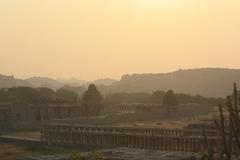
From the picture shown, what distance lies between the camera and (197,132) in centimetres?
4728

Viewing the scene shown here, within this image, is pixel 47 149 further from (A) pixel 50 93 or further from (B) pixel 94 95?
(A) pixel 50 93

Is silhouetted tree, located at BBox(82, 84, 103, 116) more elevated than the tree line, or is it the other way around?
the tree line

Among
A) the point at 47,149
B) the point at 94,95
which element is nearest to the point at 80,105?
the point at 94,95

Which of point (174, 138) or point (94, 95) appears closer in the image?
point (174, 138)

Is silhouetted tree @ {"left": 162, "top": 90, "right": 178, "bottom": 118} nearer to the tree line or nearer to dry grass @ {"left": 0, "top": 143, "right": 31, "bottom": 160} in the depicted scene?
the tree line

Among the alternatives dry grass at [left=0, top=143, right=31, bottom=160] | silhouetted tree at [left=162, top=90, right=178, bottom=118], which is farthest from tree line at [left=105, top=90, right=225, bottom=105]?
dry grass at [left=0, top=143, right=31, bottom=160]

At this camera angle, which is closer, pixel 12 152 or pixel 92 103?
pixel 12 152

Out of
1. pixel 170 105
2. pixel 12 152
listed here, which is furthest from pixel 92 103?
pixel 12 152

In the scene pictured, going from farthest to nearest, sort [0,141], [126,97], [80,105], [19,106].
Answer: [126,97] < [80,105] < [19,106] < [0,141]

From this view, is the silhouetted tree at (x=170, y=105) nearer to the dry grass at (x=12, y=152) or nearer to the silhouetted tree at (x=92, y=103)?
the silhouetted tree at (x=92, y=103)

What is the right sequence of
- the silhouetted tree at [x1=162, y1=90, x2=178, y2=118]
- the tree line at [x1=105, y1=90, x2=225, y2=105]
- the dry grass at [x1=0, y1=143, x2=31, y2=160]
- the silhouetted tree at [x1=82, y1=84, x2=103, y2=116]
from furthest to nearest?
the tree line at [x1=105, y1=90, x2=225, y2=105], the silhouetted tree at [x1=162, y1=90, x2=178, y2=118], the silhouetted tree at [x1=82, y1=84, x2=103, y2=116], the dry grass at [x1=0, y1=143, x2=31, y2=160]

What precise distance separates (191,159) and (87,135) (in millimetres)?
20968

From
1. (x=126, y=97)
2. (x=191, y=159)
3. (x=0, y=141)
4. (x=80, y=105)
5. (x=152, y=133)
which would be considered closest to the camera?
(x=191, y=159)

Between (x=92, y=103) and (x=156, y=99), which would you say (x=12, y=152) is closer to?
(x=92, y=103)
